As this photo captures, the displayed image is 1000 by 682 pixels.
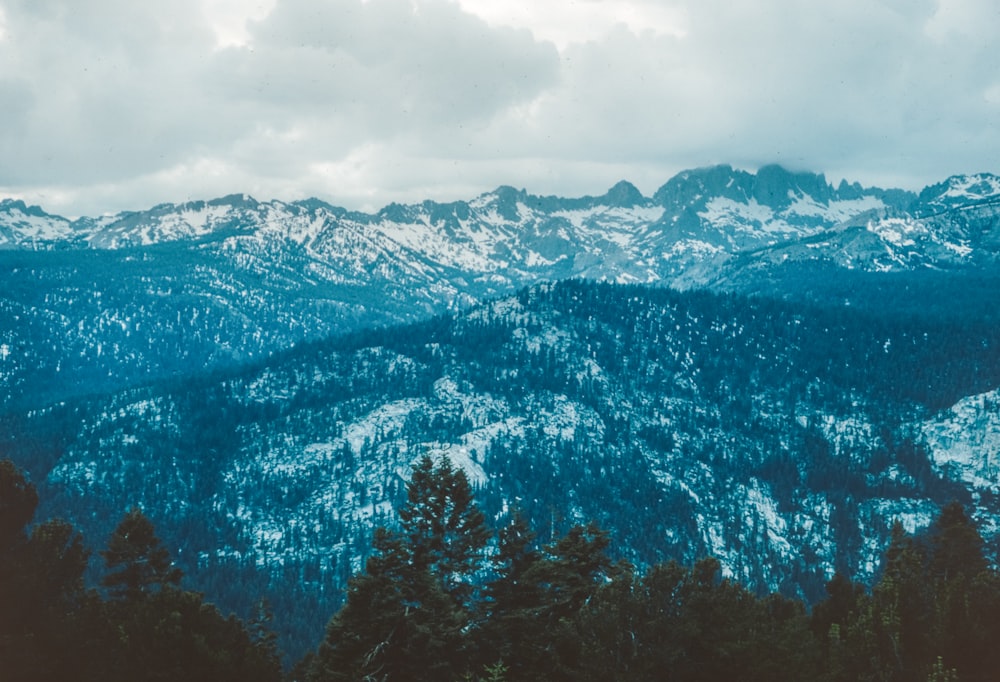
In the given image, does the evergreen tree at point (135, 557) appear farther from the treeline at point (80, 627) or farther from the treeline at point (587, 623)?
the treeline at point (587, 623)

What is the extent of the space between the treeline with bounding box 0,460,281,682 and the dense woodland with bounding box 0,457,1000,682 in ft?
0.31

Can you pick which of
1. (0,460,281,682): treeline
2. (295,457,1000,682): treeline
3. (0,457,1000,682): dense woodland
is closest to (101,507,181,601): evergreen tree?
(0,460,281,682): treeline

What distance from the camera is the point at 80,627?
41.5 metres

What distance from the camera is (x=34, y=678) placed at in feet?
127

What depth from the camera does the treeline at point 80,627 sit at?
127 ft

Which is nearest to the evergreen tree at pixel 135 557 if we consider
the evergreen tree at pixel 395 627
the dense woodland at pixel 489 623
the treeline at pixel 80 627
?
the treeline at pixel 80 627

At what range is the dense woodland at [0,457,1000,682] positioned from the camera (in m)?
32.9

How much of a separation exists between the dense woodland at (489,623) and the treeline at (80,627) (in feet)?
0.31

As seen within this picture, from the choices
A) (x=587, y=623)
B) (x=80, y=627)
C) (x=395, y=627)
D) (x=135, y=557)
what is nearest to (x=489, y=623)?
(x=395, y=627)

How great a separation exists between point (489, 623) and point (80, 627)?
21.7m

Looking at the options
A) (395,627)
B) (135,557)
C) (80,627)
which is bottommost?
(80,627)

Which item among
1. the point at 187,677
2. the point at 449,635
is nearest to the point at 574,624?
the point at 449,635

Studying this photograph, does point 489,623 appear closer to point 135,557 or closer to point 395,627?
point 395,627

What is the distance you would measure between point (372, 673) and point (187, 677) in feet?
35.5
